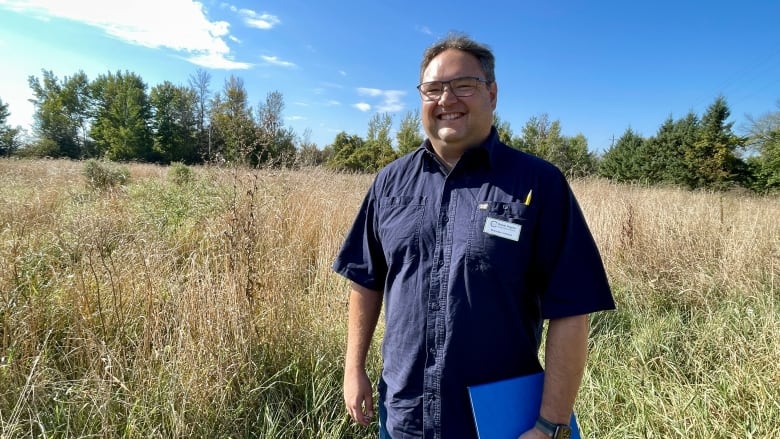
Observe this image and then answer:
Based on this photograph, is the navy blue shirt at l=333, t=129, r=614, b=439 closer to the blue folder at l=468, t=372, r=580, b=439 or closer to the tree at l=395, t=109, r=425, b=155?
the blue folder at l=468, t=372, r=580, b=439

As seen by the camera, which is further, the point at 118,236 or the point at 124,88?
the point at 124,88

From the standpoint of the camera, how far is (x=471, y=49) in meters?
1.18

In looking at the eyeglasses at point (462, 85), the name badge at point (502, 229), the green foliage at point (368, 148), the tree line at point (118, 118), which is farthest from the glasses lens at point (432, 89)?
the tree line at point (118, 118)

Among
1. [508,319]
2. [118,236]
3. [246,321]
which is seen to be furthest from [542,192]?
[118,236]

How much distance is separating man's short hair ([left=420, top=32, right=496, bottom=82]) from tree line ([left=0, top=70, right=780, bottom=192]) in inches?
107

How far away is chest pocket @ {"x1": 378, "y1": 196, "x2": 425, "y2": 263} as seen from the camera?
1.18m

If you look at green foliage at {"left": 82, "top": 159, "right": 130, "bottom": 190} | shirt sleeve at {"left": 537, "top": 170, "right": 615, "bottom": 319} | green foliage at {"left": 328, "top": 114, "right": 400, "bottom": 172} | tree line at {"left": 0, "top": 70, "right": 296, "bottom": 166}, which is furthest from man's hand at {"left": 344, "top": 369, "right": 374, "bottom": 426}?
tree line at {"left": 0, "top": 70, "right": 296, "bottom": 166}

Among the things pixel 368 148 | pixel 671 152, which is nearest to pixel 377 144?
pixel 368 148

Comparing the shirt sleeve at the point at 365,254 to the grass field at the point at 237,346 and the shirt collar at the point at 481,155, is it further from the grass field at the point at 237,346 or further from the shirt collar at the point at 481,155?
the grass field at the point at 237,346

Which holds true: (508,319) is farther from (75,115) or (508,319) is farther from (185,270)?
(75,115)

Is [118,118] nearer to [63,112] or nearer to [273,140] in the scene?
[63,112]

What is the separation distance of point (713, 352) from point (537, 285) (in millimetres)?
2610

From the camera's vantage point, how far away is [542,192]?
3.42 feet

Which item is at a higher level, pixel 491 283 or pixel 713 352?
pixel 491 283
